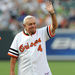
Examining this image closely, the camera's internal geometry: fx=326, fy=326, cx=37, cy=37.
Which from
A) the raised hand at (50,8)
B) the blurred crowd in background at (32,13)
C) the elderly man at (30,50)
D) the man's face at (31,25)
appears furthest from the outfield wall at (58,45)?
the raised hand at (50,8)

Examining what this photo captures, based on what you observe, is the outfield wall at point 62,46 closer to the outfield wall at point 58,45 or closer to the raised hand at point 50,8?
the outfield wall at point 58,45

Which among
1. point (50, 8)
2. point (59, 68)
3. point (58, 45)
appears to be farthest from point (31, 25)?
point (58, 45)

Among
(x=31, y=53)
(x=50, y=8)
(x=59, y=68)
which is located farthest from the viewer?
(x=59, y=68)

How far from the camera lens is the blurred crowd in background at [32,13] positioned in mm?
15836

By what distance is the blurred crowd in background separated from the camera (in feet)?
52.0

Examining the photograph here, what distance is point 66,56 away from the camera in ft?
49.8

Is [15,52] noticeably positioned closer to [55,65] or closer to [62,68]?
[62,68]

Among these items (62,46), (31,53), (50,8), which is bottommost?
(62,46)

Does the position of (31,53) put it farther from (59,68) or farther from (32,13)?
(32,13)

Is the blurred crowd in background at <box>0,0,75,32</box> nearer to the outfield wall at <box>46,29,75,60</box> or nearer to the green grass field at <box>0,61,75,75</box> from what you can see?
the outfield wall at <box>46,29,75,60</box>

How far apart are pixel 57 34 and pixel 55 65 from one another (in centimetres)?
209

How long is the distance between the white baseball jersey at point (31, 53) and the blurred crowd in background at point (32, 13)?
382 inches

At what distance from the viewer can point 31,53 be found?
562 cm

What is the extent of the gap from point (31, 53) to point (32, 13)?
1050 centimetres
